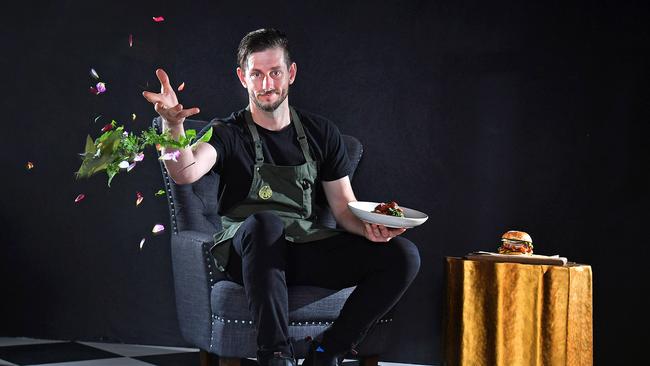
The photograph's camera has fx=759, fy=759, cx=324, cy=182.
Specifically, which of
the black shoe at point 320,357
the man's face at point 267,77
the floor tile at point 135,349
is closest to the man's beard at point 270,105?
the man's face at point 267,77

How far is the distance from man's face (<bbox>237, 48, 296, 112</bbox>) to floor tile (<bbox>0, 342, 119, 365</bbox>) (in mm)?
1275

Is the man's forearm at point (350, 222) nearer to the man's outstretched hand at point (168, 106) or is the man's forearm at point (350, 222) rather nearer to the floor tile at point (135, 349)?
the man's outstretched hand at point (168, 106)

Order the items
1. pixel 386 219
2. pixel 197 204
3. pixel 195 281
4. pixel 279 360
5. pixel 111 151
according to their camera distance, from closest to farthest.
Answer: pixel 111 151 < pixel 279 360 < pixel 386 219 < pixel 195 281 < pixel 197 204

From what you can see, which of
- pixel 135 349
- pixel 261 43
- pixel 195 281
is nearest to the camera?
pixel 195 281

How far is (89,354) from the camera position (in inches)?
119

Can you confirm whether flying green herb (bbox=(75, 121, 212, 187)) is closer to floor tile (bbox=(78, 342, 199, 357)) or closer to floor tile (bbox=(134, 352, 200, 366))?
floor tile (bbox=(134, 352, 200, 366))

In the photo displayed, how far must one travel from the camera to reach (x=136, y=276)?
131 inches

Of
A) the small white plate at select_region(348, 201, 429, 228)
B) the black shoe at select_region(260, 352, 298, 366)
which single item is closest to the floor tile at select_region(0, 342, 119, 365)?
the black shoe at select_region(260, 352, 298, 366)

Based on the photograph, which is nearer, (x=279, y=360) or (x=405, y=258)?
(x=279, y=360)

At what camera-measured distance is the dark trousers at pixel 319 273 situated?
2017 mm

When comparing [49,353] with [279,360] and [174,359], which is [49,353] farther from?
[279,360]

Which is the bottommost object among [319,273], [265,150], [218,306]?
[218,306]

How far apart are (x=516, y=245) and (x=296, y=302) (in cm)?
90

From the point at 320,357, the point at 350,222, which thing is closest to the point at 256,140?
the point at 350,222
